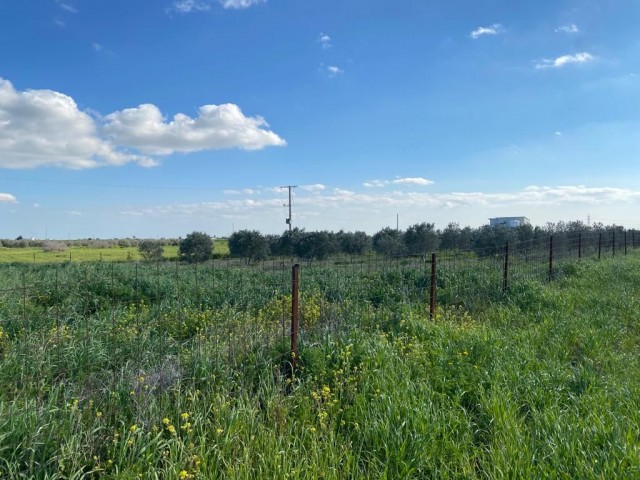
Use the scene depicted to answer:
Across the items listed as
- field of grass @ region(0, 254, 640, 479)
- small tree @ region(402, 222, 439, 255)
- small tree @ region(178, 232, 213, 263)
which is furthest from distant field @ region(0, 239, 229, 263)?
field of grass @ region(0, 254, 640, 479)

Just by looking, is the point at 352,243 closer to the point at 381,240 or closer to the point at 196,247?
the point at 381,240

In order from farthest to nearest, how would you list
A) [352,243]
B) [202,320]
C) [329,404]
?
1. [352,243]
2. [202,320]
3. [329,404]

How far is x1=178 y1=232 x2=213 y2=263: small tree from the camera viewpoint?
133 feet

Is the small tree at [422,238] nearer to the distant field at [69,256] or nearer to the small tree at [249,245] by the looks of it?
the small tree at [249,245]

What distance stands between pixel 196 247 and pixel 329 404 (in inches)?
1540

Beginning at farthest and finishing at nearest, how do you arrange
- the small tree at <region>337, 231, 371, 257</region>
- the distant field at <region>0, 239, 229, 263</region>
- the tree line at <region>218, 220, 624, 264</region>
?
the small tree at <region>337, 231, 371, 257</region>, the tree line at <region>218, 220, 624, 264</region>, the distant field at <region>0, 239, 229, 263</region>

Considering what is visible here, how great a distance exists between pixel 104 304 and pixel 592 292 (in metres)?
10.6

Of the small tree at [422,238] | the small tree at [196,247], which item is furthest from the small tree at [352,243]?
the small tree at [196,247]

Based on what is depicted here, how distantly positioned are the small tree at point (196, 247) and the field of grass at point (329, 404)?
34709 millimetres

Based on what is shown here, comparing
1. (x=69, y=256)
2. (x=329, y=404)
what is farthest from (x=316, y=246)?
(x=329, y=404)

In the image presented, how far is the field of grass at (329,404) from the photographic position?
2.94 meters

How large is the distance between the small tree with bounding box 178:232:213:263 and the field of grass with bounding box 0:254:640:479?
34.7 meters

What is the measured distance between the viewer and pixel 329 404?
3.70m

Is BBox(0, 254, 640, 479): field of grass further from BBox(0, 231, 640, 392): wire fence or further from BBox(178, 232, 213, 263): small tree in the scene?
BBox(178, 232, 213, 263): small tree
